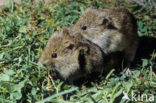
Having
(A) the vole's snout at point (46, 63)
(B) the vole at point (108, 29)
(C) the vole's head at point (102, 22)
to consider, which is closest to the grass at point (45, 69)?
(A) the vole's snout at point (46, 63)

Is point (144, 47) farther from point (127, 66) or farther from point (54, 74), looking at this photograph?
point (54, 74)

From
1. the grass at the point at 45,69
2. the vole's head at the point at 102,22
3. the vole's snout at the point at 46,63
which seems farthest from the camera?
the vole's head at the point at 102,22

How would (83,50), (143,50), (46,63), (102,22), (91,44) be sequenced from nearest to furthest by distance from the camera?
(46,63), (83,50), (91,44), (102,22), (143,50)

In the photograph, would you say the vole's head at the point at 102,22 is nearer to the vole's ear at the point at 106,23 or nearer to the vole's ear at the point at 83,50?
the vole's ear at the point at 106,23

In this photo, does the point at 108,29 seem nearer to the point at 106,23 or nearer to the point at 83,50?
the point at 106,23

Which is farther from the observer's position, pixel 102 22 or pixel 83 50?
pixel 102 22

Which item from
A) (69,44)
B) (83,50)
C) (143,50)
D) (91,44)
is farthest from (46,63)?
(143,50)

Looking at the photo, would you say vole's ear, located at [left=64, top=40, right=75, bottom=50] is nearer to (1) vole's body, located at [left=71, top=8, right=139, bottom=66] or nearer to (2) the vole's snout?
(2) the vole's snout
